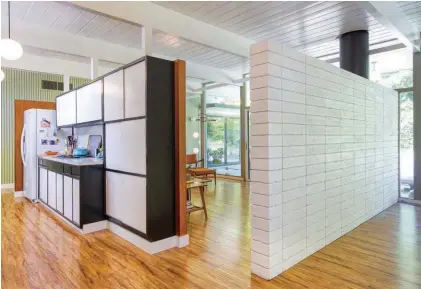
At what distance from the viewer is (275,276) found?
94.3 inches

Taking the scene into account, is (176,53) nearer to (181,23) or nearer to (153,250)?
(181,23)

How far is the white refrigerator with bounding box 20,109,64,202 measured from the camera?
536 centimetres

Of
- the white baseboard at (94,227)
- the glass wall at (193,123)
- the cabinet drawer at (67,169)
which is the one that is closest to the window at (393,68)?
the glass wall at (193,123)

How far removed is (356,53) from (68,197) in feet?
16.0

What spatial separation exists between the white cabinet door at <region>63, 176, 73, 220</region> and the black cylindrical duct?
4538 mm

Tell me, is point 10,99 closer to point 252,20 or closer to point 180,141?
point 180,141

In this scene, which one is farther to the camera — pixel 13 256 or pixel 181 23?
pixel 181 23

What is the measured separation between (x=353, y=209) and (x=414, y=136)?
2.55 meters

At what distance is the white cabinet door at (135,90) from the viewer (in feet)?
9.64

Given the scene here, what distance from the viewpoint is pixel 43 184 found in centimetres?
491

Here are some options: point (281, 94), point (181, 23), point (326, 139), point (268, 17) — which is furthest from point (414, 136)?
point (181, 23)

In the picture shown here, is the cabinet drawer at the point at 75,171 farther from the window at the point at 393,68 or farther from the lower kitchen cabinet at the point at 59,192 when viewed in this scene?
the window at the point at 393,68

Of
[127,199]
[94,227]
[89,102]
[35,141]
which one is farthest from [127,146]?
[35,141]

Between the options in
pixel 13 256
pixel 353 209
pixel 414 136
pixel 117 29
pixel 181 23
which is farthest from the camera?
pixel 414 136
